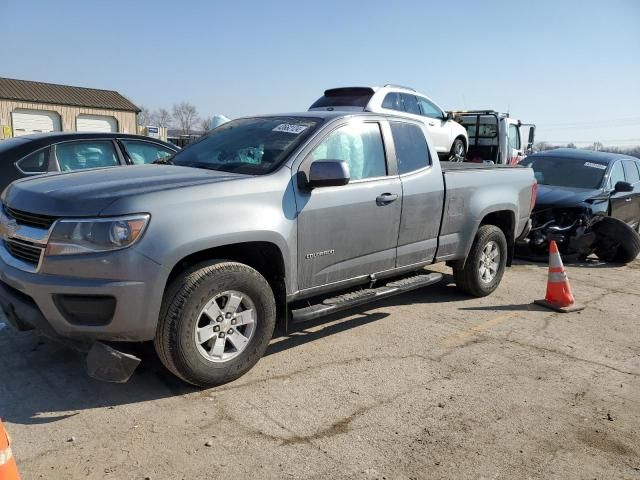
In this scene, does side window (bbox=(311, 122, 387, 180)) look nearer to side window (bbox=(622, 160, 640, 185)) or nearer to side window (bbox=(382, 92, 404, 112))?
side window (bbox=(382, 92, 404, 112))

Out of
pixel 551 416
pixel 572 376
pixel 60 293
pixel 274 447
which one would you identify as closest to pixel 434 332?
pixel 572 376

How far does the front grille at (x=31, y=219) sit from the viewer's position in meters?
3.25

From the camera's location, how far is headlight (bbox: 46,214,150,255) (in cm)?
312

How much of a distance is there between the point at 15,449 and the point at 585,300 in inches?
237

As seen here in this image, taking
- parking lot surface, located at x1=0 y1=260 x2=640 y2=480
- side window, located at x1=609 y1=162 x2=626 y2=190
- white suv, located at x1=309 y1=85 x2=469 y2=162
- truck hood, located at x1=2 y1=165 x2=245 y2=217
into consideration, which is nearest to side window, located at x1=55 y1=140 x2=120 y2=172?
parking lot surface, located at x1=0 y1=260 x2=640 y2=480

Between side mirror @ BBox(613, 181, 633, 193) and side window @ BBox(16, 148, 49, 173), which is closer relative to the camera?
side window @ BBox(16, 148, 49, 173)

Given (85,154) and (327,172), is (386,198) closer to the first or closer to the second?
(327,172)

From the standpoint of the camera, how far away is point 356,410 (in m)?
3.47

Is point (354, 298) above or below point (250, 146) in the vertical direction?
below

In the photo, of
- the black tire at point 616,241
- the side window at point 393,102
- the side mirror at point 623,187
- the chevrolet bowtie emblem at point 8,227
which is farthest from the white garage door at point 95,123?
the chevrolet bowtie emblem at point 8,227

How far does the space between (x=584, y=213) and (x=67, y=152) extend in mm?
7549

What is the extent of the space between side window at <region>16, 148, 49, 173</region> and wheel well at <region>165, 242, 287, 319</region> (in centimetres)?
364

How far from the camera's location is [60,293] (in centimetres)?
315

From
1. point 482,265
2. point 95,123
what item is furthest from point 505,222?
point 95,123
